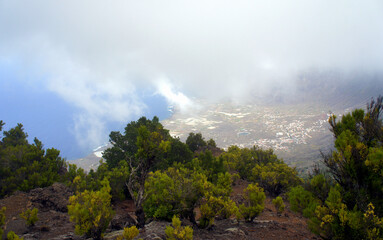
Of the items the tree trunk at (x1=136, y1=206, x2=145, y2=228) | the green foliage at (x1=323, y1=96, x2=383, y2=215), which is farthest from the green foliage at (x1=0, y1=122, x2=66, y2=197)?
the green foliage at (x1=323, y1=96, x2=383, y2=215)

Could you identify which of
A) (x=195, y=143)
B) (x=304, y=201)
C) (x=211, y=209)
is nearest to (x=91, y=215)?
(x=211, y=209)

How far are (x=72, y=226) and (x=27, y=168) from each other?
40.5 ft

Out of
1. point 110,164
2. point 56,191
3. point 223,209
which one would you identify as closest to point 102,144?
point 110,164

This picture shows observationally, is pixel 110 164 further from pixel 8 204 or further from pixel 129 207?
pixel 8 204

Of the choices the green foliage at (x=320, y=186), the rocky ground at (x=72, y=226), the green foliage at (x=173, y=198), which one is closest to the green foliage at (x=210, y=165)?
the rocky ground at (x=72, y=226)

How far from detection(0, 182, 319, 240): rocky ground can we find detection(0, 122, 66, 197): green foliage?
2.96 metres

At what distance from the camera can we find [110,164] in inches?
1217

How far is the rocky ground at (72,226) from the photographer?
1132cm

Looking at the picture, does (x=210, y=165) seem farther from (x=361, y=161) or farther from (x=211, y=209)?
(x=361, y=161)

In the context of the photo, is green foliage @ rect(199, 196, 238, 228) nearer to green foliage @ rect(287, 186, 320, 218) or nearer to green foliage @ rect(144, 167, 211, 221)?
A: green foliage @ rect(144, 167, 211, 221)

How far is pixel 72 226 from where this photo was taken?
44.3 feet

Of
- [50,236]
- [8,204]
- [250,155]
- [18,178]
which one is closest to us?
[50,236]

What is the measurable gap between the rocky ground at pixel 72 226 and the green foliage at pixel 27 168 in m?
2.96

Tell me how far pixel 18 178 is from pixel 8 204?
556cm
